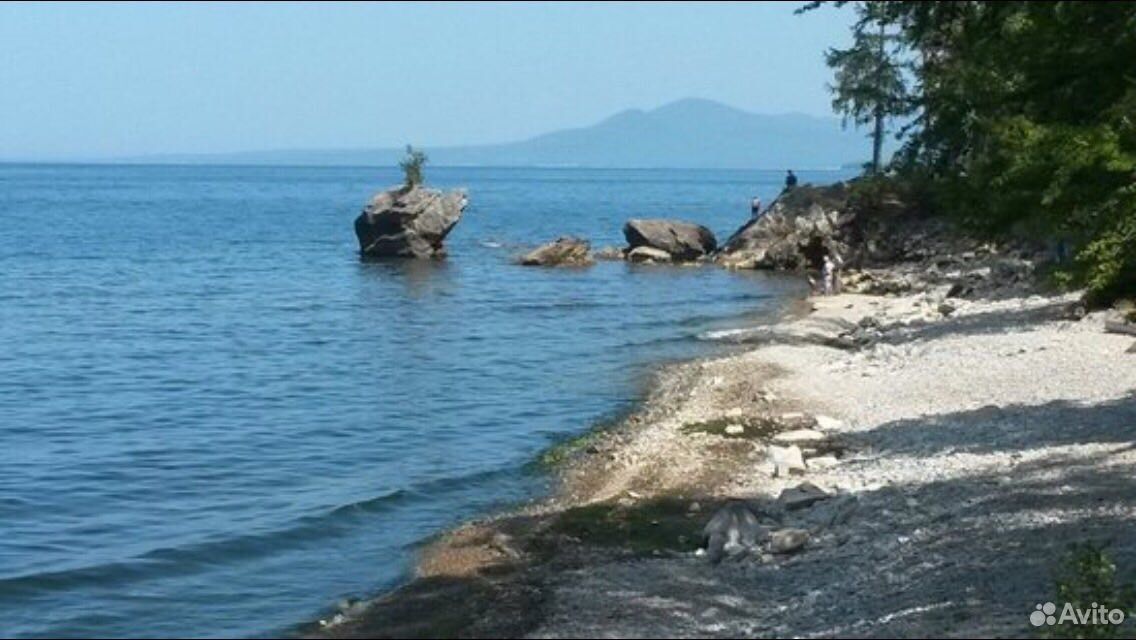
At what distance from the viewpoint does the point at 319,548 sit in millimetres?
17328

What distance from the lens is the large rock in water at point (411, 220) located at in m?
68.9

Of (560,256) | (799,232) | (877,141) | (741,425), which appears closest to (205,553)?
(741,425)

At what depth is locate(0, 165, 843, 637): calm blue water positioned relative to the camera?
634 inches

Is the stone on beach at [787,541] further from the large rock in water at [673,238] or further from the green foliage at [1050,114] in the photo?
the large rock in water at [673,238]

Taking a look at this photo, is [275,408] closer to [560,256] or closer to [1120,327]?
[1120,327]

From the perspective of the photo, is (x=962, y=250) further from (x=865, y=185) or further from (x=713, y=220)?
(x=713, y=220)

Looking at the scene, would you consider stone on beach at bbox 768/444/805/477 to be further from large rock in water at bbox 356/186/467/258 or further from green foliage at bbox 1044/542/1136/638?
large rock in water at bbox 356/186/467/258

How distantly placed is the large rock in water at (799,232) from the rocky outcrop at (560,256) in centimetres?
635

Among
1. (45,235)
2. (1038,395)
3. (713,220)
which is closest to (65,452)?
(1038,395)

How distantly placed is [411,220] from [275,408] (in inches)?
1652

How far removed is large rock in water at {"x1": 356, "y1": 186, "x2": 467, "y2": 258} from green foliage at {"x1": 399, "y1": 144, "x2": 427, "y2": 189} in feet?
1.47

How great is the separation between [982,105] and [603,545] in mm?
12776

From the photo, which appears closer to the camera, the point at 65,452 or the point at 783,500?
the point at 783,500

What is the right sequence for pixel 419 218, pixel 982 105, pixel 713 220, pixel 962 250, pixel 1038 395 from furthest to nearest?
pixel 713 220 < pixel 419 218 < pixel 962 250 < pixel 982 105 < pixel 1038 395
